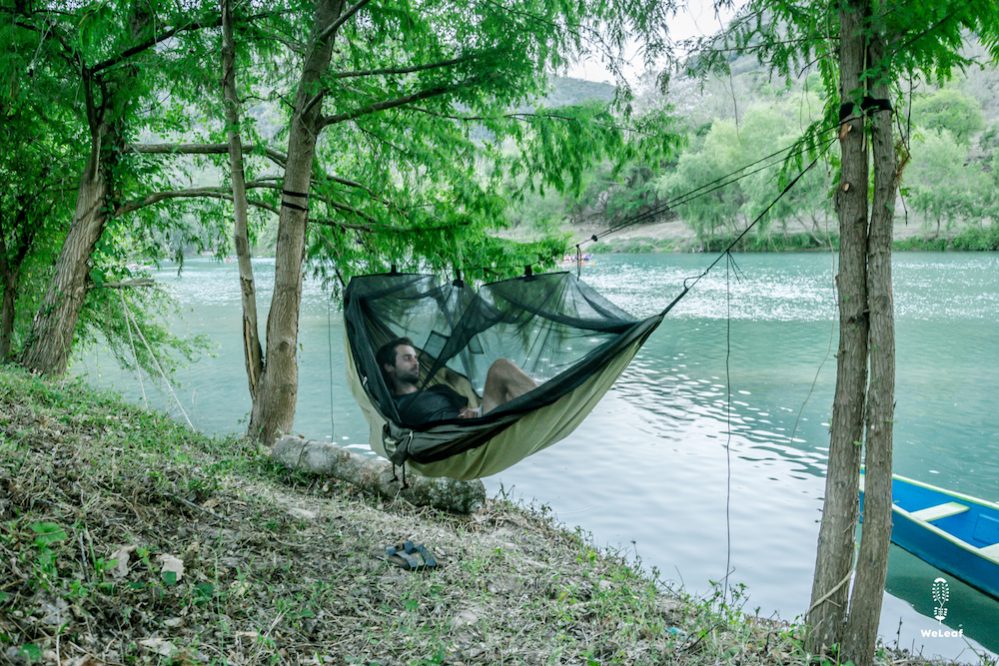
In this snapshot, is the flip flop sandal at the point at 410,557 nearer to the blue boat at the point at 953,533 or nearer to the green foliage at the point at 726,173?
the blue boat at the point at 953,533

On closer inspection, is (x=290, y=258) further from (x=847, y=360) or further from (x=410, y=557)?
(x=847, y=360)

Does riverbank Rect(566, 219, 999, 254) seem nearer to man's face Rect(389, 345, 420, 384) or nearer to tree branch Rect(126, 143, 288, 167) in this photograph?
tree branch Rect(126, 143, 288, 167)

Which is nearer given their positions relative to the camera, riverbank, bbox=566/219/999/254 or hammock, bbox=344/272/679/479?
hammock, bbox=344/272/679/479

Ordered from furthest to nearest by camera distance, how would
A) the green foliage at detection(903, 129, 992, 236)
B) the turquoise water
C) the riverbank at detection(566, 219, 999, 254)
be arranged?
the green foliage at detection(903, 129, 992, 236)
the riverbank at detection(566, 219, 999, 254)
the turquoise water

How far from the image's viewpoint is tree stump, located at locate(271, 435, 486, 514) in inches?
153

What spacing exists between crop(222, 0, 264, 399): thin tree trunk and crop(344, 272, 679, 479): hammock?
2.75ft

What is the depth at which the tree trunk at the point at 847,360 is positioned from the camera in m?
2.32

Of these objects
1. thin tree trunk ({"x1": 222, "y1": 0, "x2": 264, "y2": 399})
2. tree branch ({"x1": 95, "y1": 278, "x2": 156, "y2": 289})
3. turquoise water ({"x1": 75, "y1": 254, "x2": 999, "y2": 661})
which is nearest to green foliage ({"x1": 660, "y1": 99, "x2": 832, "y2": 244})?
turquoise water ({"x1": 75, "y1": 254, "x2": 999, "y2": 661})

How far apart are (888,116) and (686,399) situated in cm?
731

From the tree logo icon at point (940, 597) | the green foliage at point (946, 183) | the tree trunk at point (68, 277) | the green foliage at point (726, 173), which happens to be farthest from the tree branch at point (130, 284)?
the green foliage at point (946, 183)

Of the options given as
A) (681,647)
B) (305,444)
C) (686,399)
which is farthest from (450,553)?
(686,399)

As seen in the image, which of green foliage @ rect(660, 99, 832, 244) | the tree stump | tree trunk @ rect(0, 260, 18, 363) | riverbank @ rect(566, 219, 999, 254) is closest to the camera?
the tree stump

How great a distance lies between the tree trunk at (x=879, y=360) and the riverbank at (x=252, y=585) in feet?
1.37

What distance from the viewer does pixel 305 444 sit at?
13.2ft
